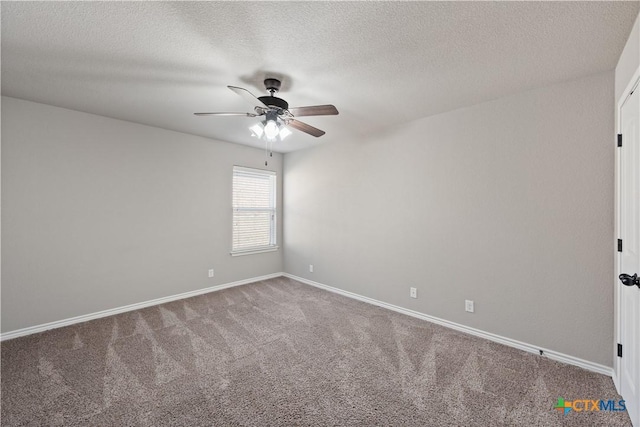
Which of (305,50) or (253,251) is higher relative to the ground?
(305,50)

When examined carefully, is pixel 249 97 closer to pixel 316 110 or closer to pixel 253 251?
pixel 316 110

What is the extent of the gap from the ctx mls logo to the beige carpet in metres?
0.04

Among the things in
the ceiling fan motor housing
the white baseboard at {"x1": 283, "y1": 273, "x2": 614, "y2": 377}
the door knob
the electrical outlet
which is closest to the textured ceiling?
the ceiling fan motor housing

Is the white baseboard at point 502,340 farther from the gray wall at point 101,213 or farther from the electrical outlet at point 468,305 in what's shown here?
the gray wall at point 101,213

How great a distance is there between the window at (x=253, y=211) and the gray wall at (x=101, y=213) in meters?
0.19

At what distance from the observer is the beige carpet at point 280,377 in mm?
1670

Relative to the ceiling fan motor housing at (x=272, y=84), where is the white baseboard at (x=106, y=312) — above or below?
below

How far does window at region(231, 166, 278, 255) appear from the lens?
176 inches

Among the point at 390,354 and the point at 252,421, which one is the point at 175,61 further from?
the point at 390,354

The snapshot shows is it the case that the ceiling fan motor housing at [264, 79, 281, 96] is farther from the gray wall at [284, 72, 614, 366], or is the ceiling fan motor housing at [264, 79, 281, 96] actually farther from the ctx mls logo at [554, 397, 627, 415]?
the ctx mls logo at [554, 397, 627, 415]

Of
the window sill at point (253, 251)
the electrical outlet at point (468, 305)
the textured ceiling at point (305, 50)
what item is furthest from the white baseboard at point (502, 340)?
the textured ceiling at point (305, 50)

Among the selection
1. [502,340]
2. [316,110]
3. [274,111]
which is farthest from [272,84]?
[502,340]

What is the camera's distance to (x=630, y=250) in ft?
5.64

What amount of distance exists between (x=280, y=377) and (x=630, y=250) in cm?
258
